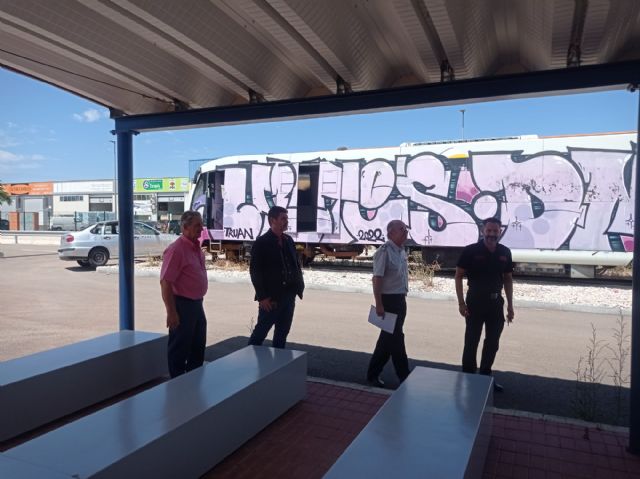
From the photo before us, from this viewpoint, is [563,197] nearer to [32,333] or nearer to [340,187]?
[340,187]

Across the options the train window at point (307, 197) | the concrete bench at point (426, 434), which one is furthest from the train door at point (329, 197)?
the concrete bench at point (426, 434)

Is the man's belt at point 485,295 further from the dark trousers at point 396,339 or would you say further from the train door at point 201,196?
the train door at point 201,196

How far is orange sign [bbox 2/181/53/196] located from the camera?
192 ft

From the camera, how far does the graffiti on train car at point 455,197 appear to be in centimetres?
1169

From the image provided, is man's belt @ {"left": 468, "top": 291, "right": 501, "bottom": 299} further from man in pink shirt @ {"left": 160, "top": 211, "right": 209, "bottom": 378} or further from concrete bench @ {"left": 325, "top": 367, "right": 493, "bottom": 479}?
man in pink shirt @ {"left": 160, "top": 211, "right": 209, "bottom": 378}

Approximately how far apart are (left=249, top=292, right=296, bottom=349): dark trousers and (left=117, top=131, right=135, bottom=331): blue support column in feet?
6.44

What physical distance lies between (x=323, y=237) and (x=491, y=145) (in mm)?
5444

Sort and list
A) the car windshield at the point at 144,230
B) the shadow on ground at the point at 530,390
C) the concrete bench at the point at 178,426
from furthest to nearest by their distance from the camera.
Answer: the car windshield at the point at 144,230
the shadow on ground at the point at 530,390
the concrete bench at the point at 178,426

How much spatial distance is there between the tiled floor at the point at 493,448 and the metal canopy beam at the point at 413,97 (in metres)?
2.83

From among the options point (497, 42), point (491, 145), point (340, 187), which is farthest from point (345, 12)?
point (340, 187)

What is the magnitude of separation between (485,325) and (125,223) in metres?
4.32

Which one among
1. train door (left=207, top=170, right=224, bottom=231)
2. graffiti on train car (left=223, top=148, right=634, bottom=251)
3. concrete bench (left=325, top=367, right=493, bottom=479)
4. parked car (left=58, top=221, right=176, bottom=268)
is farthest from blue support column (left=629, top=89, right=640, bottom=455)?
parked car (left=58, top=221, right=176, bottom=268)

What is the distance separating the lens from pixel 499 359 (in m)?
6.45

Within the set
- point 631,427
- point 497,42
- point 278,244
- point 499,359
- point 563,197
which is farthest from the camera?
point 563,197
